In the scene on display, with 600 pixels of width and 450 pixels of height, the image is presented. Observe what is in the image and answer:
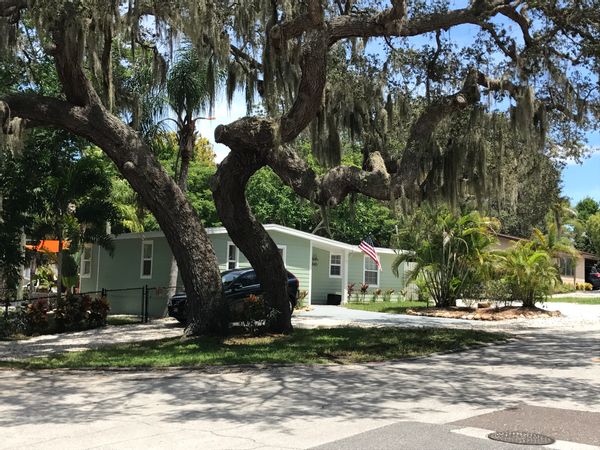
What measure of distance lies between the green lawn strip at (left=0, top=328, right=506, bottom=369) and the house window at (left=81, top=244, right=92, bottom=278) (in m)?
14.0

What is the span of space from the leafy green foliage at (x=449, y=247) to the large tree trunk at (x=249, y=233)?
26.0 feet

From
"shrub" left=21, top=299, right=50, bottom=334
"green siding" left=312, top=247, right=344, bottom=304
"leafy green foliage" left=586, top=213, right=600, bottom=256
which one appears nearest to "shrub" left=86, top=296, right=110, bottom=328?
"shrub" left=21, top=299, right=50, bottom=334

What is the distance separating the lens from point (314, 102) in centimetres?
1270

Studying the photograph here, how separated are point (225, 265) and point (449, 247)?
26.3ft

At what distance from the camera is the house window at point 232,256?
917 inches

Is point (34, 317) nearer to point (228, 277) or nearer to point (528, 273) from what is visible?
point (228, 277)

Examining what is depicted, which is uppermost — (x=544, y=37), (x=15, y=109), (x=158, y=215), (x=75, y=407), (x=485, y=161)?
(x=544, y=37)

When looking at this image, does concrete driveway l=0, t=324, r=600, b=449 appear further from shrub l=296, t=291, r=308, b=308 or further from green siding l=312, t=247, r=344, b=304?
green siding l=312, t=247, r=344, b=304

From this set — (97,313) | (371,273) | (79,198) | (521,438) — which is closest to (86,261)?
(79,198)

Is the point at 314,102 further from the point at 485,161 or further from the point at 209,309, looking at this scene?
the point at 209,309

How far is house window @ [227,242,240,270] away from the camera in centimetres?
2330

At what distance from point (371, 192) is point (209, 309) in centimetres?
447

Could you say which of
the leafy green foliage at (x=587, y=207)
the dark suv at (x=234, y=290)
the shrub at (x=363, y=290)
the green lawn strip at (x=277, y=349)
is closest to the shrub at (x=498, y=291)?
the green lawn strip at (x=277, y=349)

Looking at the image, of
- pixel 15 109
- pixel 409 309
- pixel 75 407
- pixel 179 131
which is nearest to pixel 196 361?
pixel 75 407
